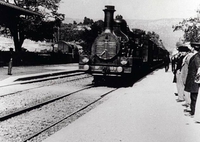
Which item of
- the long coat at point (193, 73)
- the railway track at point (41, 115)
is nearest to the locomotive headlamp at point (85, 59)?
the railway track at point (41, 115)

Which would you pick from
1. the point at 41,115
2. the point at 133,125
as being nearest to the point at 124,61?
the point at 41,115

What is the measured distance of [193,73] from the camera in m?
6.97

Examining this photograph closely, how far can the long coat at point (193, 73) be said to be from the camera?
22.7 ft

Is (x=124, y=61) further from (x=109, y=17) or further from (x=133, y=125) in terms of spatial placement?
(x=133, y=125)

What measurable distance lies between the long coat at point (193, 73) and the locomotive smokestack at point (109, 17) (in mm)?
7963

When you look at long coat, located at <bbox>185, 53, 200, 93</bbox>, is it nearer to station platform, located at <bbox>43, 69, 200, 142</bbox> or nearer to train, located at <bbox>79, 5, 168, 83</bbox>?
station platform, located at <bbox>43, 69, 200, 142</bbox>

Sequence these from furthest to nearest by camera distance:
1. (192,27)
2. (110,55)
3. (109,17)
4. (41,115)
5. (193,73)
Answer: (192,27) → (109,17) → (110,55) → (41,115) → (193,73)

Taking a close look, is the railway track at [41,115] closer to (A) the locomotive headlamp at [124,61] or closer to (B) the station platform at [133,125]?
(B) the station platform at [133,125]

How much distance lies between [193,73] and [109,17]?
326 inches

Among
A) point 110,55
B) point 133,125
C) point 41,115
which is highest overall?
point 110,55

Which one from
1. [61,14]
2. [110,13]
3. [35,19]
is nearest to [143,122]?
[110,13]

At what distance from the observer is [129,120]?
22.2 ft

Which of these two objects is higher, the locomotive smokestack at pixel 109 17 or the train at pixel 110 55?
the locomotive smokestack at pixel 109 17

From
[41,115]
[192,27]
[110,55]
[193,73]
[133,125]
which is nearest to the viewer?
[133,125]
